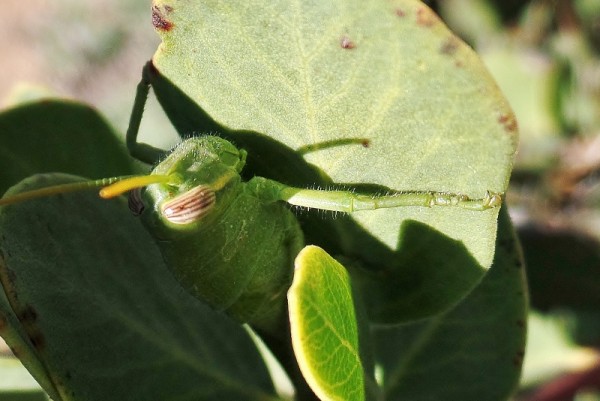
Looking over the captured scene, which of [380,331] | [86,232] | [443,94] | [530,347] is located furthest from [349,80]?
[530,347]

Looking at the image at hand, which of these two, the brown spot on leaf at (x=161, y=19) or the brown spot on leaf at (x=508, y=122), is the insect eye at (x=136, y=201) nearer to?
the brown spot on leaf at (x=161, y=19)

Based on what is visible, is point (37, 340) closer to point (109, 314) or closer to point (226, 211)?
point (109, 314)

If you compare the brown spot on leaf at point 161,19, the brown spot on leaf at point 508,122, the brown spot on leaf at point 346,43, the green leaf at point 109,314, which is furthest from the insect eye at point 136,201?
the brown spot on leaf at point 508,122

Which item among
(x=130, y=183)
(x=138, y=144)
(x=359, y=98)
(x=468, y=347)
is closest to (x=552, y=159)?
(x=468, y=347)

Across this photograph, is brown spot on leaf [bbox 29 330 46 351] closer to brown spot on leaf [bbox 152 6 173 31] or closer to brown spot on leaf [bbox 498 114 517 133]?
brown spot on leaf [bbox 152 6 173 31]

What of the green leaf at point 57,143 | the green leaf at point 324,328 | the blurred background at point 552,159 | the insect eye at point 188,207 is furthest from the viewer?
the blurred background at point 552,159
